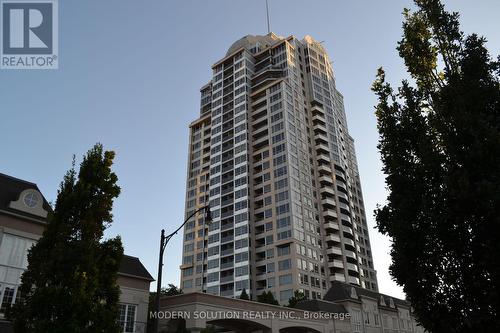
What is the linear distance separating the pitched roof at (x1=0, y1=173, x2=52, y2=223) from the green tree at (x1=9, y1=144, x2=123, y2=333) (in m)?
5.60

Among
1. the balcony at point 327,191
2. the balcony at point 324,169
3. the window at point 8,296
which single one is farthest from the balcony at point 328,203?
the window at point 8,296

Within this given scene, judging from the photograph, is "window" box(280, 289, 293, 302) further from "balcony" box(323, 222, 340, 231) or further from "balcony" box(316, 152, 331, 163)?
"balcony" box(316, 152, 331, 163)

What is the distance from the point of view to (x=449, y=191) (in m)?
12.6

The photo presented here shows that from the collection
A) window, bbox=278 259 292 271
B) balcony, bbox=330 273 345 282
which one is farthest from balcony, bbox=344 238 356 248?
window, bbox=278 259 292 271

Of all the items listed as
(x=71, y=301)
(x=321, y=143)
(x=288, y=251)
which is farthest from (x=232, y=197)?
(x=71, y=301)

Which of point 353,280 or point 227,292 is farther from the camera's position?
point 353,280

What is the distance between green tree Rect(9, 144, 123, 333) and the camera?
1352 centimetres

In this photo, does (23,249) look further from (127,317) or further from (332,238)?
(332,238)

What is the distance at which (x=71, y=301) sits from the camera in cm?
1354

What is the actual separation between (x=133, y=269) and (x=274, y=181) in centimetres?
5808

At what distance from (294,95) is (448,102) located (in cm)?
7798

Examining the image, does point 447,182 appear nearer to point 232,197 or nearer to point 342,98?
point 232,197

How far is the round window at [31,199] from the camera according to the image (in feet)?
67.1

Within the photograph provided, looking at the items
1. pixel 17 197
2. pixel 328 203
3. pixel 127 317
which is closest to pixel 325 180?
pixel 328 203
